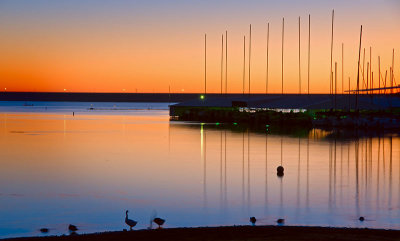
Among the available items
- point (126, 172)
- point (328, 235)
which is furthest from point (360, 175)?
point (328, 235)

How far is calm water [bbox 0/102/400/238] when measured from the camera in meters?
19.3

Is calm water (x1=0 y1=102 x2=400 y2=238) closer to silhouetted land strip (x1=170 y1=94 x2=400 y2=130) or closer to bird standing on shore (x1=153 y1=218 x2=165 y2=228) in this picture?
bird standing on shore (x1=153 y1=218 x2=165 y2=228)

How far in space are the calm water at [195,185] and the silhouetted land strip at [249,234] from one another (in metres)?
2.18

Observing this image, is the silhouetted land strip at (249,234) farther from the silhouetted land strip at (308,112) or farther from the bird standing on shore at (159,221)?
the silhouetted land strip at (308,112)

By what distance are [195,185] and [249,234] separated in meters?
12.1

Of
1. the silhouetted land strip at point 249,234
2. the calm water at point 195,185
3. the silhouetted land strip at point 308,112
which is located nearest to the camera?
the silhouetted land strip at point 249,234

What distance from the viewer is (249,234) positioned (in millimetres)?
15117

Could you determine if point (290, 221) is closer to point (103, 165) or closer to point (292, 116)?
point (103, 165)

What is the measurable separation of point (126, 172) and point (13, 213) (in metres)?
12.0

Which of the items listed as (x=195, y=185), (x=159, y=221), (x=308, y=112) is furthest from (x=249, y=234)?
(x=308, y=112)

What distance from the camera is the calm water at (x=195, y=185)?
1931 cm

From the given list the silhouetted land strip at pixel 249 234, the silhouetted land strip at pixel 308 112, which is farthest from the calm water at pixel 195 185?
the silhouetted land strip at pixel 308 112

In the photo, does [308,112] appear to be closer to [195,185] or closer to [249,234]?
[195,185]

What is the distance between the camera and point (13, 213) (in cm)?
1972
